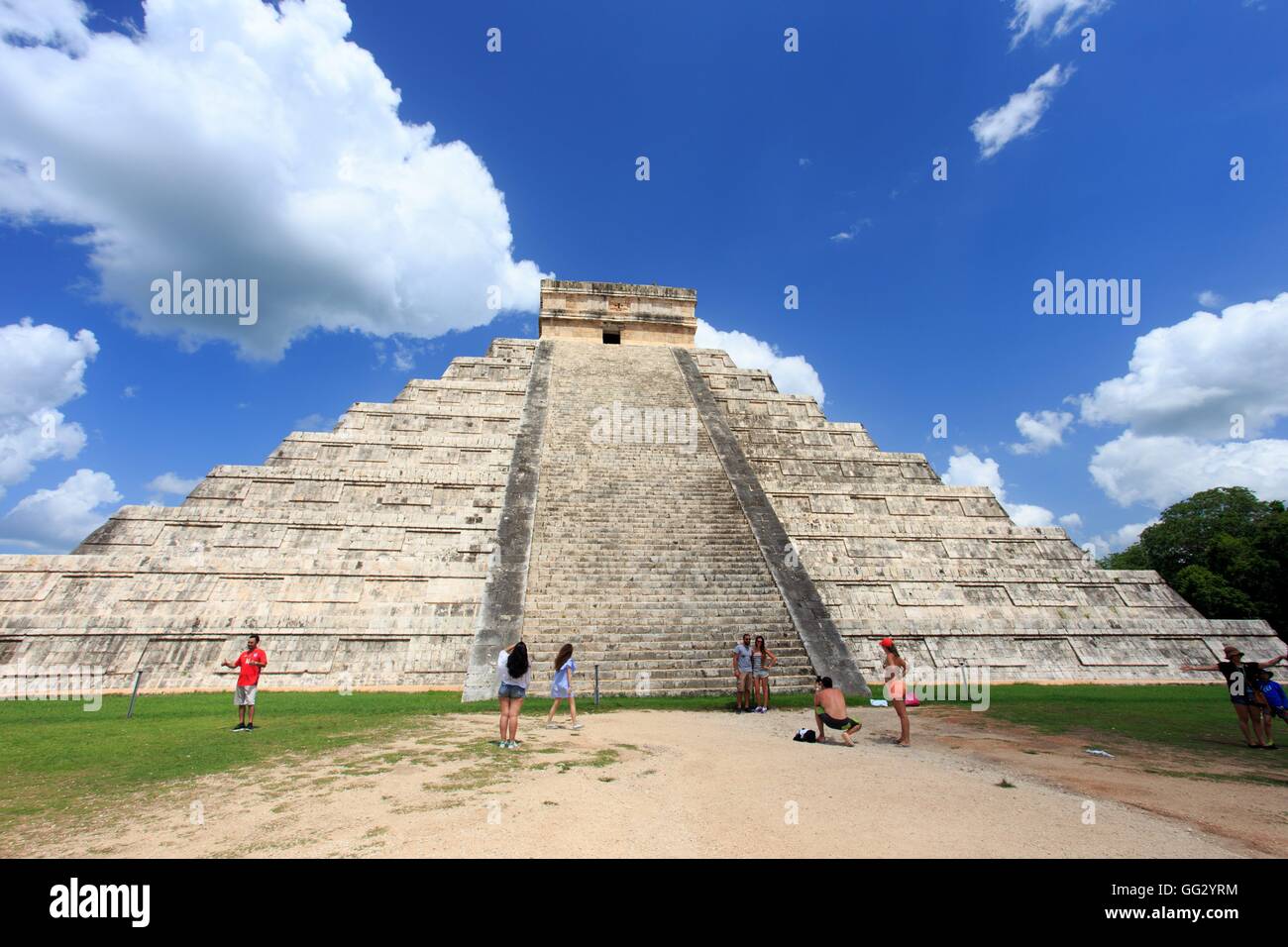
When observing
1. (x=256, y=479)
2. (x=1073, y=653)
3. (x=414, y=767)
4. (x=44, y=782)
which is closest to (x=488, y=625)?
(x=414, y=767)

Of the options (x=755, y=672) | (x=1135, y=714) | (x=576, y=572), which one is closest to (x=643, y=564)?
(x=576, y=572)

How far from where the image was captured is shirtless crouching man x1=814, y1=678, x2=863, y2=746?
7328 millimetres

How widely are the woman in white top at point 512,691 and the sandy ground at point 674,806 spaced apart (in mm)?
273

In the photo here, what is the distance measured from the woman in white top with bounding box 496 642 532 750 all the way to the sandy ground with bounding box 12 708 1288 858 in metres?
0.27

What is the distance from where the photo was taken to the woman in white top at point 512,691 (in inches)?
265

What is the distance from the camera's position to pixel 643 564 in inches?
498

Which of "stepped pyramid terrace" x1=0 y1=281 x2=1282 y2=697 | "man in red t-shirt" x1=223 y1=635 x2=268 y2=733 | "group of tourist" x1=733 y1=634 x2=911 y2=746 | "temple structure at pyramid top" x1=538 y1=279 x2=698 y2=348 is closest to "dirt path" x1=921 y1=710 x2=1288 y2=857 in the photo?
"group of tourist" x1=733 y1=634 x2=911 y2=746

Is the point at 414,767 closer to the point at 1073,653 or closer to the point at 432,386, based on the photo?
the point at 1073,653

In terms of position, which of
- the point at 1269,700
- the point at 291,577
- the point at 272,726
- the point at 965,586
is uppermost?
the point at 291,577

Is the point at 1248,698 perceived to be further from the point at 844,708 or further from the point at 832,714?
the point at 832,714

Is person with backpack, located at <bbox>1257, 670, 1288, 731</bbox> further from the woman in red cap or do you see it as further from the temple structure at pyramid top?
the temple structure at pyramid top

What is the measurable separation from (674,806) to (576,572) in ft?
26.1

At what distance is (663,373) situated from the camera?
2169 cm
